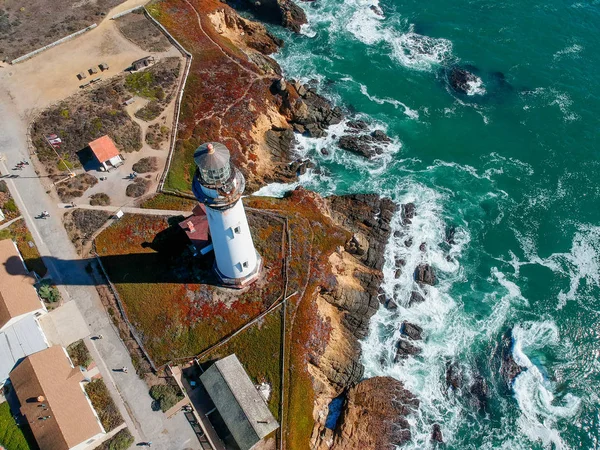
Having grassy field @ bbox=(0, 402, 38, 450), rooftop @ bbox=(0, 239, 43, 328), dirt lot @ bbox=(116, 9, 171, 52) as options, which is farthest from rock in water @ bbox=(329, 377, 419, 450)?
dirt lot @ bbox=(116, 9, 171, 52)

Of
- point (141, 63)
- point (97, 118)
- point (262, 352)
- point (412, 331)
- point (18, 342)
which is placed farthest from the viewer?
point (141, 63)

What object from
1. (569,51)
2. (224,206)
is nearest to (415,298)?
(224,206)

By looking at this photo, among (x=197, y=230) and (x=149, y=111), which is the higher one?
(x=149, y=111)

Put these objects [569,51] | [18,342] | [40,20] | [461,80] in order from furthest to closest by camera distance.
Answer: [569,51]
[461,80]
[40,20]
[18,342]

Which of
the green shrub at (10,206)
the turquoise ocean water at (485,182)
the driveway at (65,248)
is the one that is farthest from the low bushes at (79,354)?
the turquoise ocean water at (485,182)

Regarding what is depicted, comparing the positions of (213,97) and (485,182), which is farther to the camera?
(485,182)

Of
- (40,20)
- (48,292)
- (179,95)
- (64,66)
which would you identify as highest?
(40,20)

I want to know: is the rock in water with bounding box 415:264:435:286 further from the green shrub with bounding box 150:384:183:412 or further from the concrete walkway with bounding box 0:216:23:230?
the concrete walkway with bounding box 0:216:23:230

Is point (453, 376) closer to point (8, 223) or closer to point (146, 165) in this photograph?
point (146, 165)
